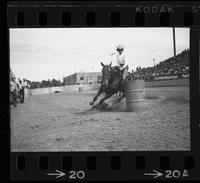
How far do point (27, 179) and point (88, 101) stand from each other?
162 cm

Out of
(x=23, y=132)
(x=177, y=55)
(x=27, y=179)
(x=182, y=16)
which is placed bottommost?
(x=27, y=179)

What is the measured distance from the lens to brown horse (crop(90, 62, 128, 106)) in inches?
220

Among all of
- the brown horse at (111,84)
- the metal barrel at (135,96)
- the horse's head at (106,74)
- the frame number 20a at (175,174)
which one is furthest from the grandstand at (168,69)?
the frame number 20a at (175,174)

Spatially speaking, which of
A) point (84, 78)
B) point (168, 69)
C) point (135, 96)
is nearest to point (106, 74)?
point (84, 78)

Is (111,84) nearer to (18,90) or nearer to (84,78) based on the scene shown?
(84,78)

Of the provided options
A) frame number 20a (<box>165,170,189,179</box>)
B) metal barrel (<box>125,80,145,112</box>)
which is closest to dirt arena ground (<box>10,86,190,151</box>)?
metal barrel (<box>125,80,145,112</box>)

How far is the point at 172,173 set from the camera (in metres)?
5.50

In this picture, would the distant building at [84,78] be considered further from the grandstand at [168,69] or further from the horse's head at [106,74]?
the grandstand at [168,69]

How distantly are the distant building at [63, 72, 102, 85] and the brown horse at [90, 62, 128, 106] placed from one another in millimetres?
100

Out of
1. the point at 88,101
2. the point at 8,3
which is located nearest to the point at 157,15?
the point at 88,101

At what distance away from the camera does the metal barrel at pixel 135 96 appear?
554 cm

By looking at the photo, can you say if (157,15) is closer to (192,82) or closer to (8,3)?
(192,82)

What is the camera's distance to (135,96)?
219 inches

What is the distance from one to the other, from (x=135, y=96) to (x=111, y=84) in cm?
45
